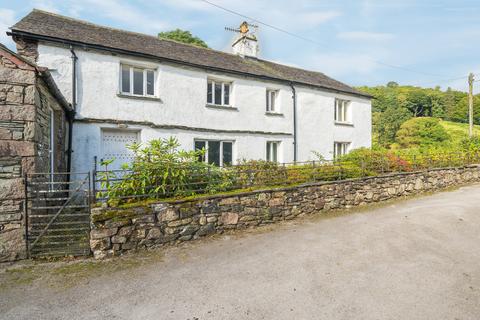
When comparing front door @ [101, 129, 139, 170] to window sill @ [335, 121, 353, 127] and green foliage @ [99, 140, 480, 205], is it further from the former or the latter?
window sill @ [335, 121, 353, 127]

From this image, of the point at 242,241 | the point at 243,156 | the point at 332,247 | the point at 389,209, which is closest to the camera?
the point at 332,247

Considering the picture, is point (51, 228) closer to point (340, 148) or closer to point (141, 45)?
point (141, 45)

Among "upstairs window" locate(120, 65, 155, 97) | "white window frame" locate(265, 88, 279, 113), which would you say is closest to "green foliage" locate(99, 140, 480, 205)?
"upstairs window" locate(120, 65, 155, 97)

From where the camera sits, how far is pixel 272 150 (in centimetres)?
1423

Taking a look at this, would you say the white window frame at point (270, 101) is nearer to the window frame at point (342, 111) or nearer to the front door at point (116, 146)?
the window frame at point (342, 111)

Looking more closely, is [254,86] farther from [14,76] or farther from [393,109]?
[393,109]

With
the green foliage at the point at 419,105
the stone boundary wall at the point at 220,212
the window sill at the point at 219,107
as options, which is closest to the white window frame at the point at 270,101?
the window sill at the point at 219,107

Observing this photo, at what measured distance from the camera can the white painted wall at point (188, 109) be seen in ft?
31.3

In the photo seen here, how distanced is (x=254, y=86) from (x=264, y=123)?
6.10 ft

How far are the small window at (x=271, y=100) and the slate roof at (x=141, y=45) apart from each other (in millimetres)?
771

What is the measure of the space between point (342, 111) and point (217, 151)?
8.97 metres

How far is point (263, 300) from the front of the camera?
374 cm

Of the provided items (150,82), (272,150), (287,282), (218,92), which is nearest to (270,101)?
(272,150)

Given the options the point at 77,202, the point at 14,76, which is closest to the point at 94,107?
the point at 77,202
